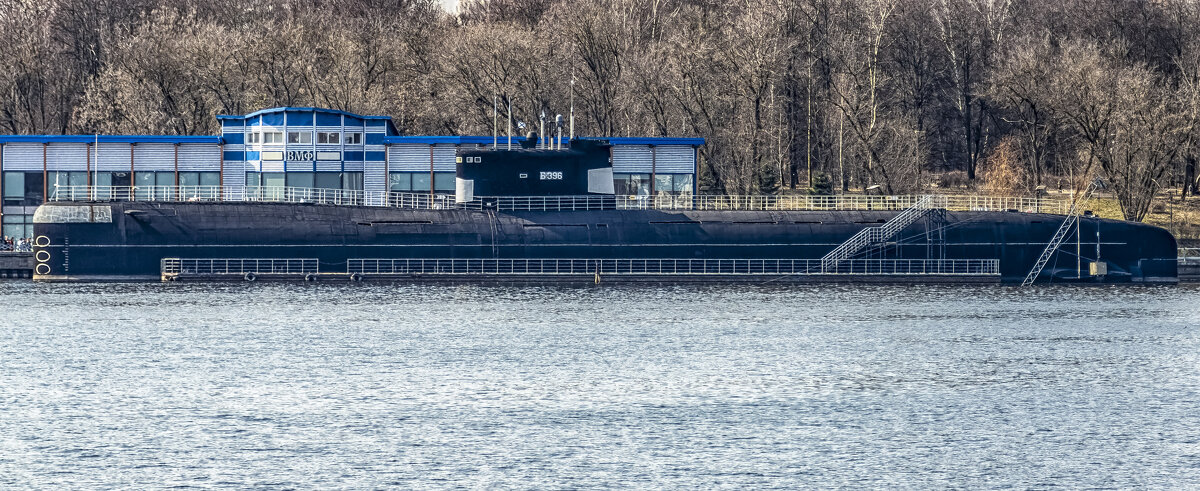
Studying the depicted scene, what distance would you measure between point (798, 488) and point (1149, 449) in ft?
32.5

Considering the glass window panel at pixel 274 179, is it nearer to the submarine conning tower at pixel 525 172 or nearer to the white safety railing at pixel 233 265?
the white safety railing at pixel 233 265

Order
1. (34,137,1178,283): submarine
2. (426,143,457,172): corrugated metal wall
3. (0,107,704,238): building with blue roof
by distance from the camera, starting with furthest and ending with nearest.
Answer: (426,143,457,172): corrugated metal wall < (0,107,704,238): building with blue roof < (34,137,1178,283): submarine

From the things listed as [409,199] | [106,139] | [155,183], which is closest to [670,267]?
[409,199]

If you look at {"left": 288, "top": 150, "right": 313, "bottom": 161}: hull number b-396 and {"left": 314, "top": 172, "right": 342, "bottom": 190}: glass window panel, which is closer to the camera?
{"left": 288, "top": 150, "right": 313, "bottom": 161}: hull number b-396

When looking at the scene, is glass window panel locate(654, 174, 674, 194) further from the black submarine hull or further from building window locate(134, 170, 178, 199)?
building window locate(134, 170, 178, 199)

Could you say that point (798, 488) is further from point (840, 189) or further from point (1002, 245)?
point (840, 189)

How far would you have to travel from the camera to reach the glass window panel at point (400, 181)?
88438 millimetres

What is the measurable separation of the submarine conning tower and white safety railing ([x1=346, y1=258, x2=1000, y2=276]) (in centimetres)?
411

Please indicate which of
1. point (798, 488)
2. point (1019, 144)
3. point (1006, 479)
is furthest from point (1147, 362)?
point (1019, 144)

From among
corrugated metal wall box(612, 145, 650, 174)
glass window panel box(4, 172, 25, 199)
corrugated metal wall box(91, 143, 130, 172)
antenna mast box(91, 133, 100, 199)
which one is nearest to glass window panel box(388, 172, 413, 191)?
corrugated metal wall box(612, 145, 650, 174)

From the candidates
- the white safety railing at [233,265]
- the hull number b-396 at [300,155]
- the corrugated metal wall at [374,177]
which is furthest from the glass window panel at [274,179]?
the white safety railing at [233,265]

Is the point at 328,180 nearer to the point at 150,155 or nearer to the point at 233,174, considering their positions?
the point at 233,174

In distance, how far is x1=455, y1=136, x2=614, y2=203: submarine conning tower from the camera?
7794 cm

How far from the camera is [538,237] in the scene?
75.9m
